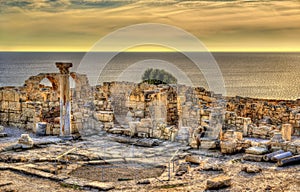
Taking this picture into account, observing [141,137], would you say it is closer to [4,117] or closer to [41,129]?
[41,129]

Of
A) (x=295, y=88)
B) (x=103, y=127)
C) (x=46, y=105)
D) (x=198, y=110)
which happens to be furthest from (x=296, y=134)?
(x=295, y=88)

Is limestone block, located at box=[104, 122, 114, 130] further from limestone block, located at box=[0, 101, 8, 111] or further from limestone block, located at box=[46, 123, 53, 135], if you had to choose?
limestone block, located at box=[0, 101, 8, 111]

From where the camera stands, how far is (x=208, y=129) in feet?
55.5

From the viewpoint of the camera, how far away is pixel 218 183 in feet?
38.3

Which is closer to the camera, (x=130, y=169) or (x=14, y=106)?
(x=130, y=169)

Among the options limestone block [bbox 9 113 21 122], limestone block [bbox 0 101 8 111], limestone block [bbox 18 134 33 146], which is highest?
limestone block [bbox 0 101 8 111]

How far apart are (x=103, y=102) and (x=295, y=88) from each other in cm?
7299

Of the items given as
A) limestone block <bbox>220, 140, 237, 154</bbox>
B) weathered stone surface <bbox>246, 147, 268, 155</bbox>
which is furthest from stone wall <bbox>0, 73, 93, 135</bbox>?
weathered stone surface <bbox>246, 147, 268, 155</bbox>

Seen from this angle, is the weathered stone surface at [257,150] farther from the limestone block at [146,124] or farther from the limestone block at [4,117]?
the limestone block at [4,117]

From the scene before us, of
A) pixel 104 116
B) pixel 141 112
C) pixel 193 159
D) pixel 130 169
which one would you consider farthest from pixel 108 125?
pixel 193 159

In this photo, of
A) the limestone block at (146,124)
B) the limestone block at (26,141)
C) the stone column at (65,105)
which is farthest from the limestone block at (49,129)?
the limestone block at (146,124)

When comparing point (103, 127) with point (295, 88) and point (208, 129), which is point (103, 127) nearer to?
point (208, 129)

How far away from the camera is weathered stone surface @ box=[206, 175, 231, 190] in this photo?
1166cm

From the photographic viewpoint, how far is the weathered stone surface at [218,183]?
11656mm
